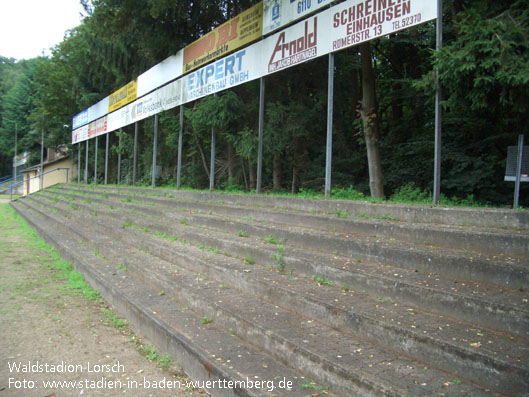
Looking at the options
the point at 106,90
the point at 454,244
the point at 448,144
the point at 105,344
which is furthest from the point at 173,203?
the point at 106,90

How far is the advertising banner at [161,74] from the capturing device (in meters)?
13.5

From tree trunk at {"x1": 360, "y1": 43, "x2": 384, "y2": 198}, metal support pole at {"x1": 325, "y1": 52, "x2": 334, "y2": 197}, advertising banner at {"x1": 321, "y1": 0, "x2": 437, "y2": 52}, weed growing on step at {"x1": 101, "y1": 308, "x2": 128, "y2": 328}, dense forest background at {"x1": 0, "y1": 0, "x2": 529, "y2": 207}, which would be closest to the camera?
weed growing on step at {"x1": 101, "y1": 308, "x2": 128, "y2": 328}

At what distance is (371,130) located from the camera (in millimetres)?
9039

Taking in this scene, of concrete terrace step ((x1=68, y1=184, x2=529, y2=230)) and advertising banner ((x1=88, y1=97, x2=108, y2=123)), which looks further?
advertising banner ((x1=88, y1=97, x2=108, y2=123))

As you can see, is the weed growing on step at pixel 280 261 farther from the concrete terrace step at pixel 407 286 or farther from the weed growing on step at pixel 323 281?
the weed growing on step at pixel 323 281

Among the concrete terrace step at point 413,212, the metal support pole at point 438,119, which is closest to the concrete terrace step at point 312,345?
the concrete terrace step at point 413,212

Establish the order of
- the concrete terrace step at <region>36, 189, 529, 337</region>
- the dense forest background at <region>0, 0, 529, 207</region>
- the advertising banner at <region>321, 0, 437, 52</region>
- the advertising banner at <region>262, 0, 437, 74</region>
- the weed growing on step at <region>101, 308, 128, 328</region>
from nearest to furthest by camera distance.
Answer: the concrete terrace step at <region>36, 189, 529, 337</region>
the weed growing on step at <region>101, 308, 128, 328</region>
the dense forest background at <region>0, 0, 529, 207</region>
the advertising banner at <region>321, 0, 437, 52</region>
the advertising banner at <region>262, 0, 437, 74</region>

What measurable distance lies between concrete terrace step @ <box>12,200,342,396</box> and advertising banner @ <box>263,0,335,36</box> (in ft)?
19.7

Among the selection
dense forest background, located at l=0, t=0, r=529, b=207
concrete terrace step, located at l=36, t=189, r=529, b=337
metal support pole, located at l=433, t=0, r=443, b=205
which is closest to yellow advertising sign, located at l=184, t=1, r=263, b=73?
dense forest background, located at l=0, t=0, r=529, b=207

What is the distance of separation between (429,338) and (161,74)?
46.3 ft

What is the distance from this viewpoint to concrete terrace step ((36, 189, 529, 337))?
2.73 metres

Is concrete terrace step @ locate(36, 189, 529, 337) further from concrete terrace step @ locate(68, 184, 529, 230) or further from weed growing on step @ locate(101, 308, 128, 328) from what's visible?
weed growing on step @ locate(101, 308, 128, 328)

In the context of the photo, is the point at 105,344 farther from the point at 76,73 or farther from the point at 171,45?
the point at 76,73

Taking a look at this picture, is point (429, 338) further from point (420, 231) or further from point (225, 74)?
point (225, 74)
